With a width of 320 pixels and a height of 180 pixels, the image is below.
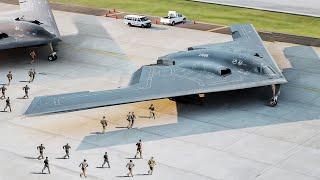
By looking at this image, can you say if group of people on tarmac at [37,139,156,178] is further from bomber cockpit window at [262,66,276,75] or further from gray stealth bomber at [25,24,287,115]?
bomber cockpit window at [262,66,276,75]

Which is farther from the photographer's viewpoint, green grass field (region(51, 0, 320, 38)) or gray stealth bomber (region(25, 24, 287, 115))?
green grass field (region(51, 0, 320, 38))

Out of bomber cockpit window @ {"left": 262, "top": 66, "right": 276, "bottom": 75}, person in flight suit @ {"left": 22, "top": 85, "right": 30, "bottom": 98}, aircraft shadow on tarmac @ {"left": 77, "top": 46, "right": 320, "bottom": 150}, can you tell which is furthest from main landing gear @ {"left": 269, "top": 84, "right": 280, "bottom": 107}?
person in flight suit @ {"left": 22, "top": 85, "right": 30, "bottom": 98}

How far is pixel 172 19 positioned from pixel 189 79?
2386cm

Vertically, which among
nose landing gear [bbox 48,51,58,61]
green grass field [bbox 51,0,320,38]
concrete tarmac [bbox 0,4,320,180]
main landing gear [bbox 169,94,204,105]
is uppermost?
green grass field [bbox 51,0,320,38]

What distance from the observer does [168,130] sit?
40.0 meters

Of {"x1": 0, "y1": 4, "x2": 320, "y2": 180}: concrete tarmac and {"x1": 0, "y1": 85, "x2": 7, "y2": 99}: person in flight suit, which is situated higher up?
{"x1": 0, "y1": 85, "x2": 7, "y2": 99}: person in flight suit

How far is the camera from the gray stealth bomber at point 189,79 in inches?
1516

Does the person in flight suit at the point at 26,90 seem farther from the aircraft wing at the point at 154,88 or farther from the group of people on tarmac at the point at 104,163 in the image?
the group of people on tarmac at the point at 104,163

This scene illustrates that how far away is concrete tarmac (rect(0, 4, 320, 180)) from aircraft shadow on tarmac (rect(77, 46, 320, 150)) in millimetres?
64

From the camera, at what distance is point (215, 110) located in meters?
43.0

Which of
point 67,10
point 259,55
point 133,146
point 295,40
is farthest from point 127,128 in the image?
point 67,10

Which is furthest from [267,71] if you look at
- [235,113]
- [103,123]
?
[103,123]

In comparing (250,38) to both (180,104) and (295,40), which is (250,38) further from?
(180,104)

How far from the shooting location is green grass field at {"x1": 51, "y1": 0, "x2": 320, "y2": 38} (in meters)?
65.1
